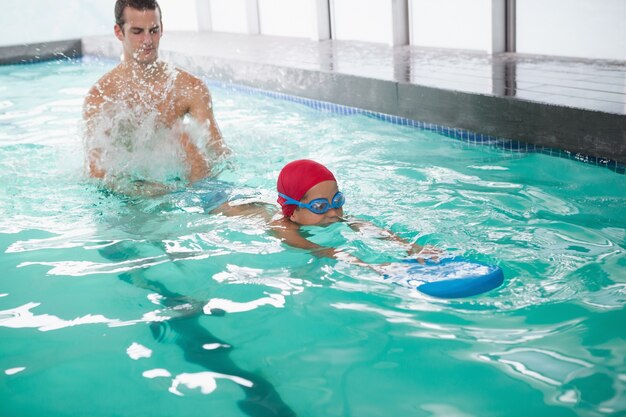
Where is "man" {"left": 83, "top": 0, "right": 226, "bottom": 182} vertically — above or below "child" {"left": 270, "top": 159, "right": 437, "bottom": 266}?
above

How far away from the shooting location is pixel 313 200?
348 cm

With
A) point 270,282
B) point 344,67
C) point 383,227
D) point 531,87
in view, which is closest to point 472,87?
point 531,87

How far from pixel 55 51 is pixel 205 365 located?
12.3m

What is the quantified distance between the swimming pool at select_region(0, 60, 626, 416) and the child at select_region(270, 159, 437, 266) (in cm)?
9

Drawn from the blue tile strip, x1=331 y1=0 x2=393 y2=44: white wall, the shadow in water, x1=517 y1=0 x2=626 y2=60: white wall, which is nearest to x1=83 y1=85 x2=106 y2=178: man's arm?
the shadow in water

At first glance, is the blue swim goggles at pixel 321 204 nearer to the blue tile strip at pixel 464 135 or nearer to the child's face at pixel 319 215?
the child's face at pixel 319 215

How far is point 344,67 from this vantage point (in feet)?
26.1

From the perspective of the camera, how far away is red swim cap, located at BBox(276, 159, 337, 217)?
3.48 meters

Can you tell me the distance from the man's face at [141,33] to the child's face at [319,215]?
1.59 meters

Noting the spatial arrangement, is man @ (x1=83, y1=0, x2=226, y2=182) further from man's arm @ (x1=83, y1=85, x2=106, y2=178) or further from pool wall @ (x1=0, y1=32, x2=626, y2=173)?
pool wall @ (x1=0, y1=32, x2=626, y2=173)

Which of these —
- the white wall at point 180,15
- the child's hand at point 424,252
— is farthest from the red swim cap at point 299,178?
the white wall at point 180,15

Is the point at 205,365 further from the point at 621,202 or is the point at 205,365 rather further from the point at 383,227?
the point at 621,202

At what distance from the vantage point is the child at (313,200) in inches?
137

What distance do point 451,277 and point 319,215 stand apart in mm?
805
